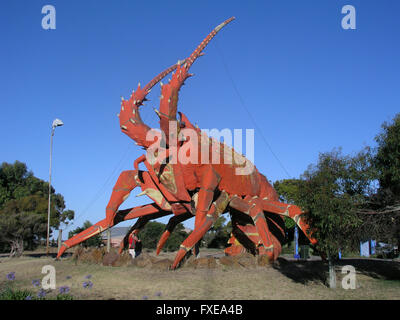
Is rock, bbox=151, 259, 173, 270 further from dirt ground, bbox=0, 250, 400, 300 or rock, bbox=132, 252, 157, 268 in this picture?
rock, bbox=132, 252, 157, 268

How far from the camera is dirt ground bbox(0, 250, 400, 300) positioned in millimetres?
11047

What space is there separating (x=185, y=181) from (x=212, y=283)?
622 cm

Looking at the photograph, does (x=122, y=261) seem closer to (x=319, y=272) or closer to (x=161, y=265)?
(x=161, y=265)

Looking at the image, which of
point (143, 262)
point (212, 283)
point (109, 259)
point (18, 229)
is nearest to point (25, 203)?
point (18, 229)

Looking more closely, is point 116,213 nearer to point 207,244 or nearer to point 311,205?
point 311,205

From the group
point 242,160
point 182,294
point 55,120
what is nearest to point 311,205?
point 182,294

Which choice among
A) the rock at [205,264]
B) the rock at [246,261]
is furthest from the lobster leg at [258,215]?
the rock at [205,264]

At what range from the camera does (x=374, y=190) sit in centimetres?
1238

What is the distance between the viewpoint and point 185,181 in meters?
18.1

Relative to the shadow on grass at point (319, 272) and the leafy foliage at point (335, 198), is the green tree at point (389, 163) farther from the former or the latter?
the shadow on grass at point (319, 272)

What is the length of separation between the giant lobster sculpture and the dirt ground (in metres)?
1.76

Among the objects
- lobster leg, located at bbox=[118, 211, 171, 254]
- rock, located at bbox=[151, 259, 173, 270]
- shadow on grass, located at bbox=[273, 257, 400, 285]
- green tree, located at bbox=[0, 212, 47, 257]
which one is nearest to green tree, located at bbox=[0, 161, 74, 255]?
green tree, located at bbox=[0, 212, 47, 257]
